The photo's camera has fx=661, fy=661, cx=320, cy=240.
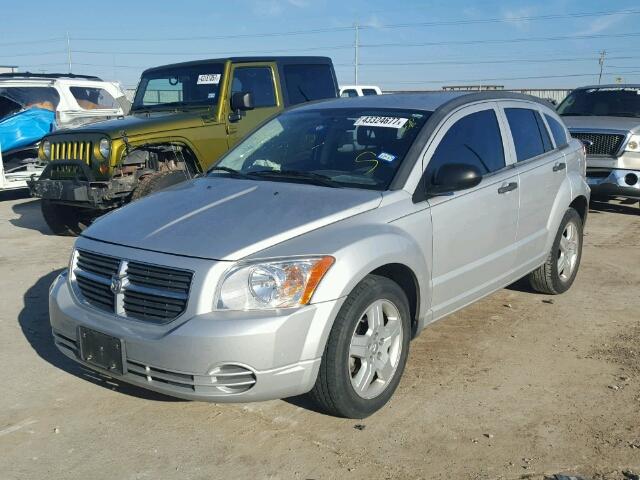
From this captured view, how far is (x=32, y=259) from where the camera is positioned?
23.9 ft

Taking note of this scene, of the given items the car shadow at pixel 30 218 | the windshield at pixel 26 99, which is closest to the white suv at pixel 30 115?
the windshield at pixel 26 99

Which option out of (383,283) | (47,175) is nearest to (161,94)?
(47,175)

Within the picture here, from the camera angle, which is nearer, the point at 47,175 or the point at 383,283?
the point at 383,283

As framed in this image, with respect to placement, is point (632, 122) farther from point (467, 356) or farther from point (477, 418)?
point (477, 418)

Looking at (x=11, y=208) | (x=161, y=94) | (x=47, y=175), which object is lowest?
(x=11, y=208)

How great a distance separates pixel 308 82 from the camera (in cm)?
920

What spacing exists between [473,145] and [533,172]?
30.3 inches

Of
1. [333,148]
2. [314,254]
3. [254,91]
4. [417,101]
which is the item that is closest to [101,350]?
[314,254]

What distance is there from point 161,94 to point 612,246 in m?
5.91

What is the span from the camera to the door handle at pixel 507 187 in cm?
457

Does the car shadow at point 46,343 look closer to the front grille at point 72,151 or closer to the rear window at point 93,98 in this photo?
the front grille at point 72,151

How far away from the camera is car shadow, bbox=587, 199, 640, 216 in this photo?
1013 cm

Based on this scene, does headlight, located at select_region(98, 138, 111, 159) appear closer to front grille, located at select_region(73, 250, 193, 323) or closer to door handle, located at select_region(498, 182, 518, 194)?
front grille, located at select_region(73, 250, 193, 323)

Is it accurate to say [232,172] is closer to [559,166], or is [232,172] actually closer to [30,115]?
[559,166]
